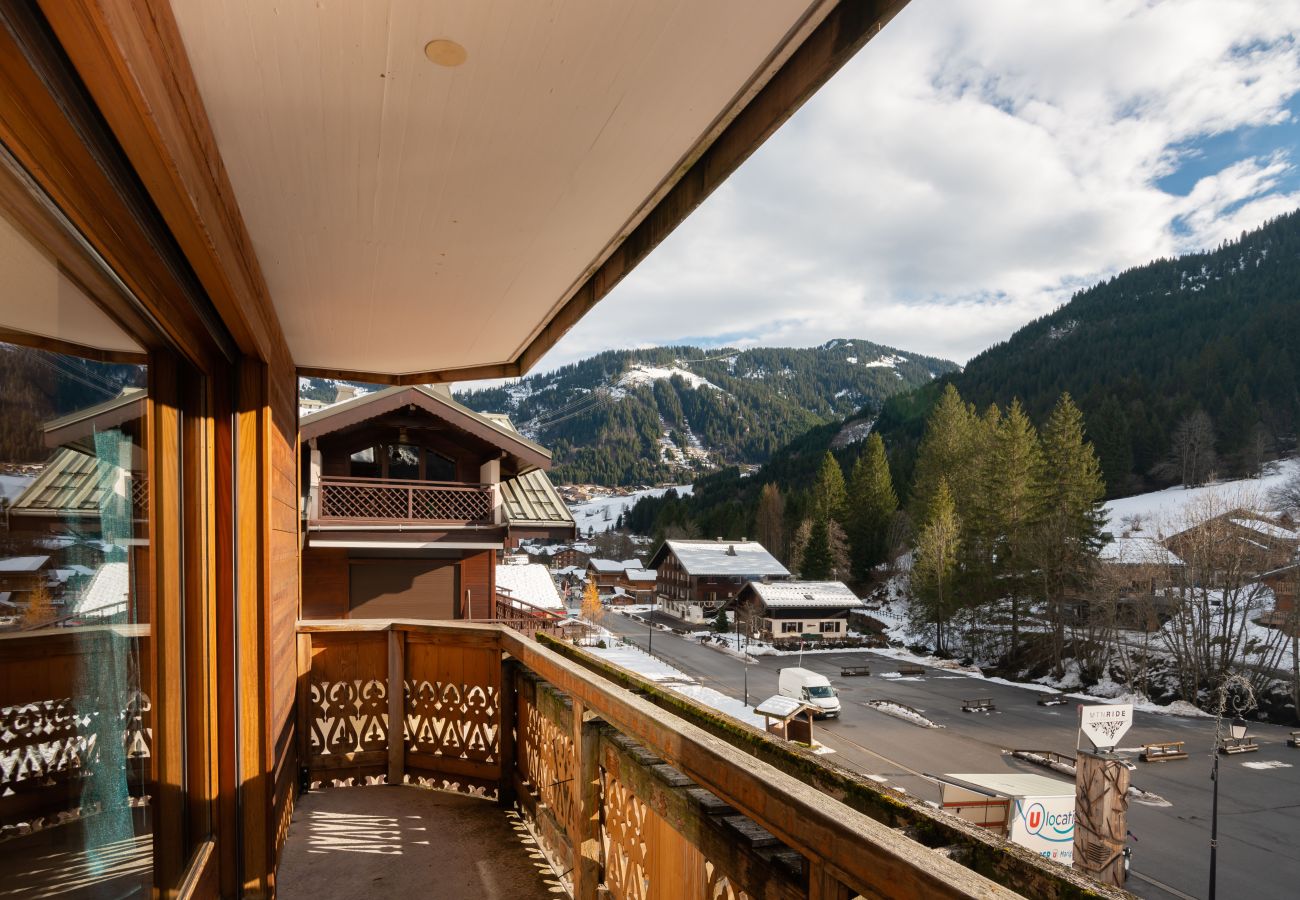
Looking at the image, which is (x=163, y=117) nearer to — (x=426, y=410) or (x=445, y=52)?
(x=445, y=52)

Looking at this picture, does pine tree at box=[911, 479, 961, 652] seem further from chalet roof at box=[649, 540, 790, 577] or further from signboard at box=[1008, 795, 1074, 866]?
signboard at box=[1008, 795, 1074, 866]

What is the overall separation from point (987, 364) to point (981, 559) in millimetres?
62346

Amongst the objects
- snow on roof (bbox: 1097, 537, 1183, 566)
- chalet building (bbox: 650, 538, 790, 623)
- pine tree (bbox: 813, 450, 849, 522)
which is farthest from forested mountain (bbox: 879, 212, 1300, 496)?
snow on roof (bbox: 1097, 537, 1183, 566)

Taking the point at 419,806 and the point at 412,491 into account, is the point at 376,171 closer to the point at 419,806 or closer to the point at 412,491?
the point at 419,806

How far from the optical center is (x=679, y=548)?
5116 centimetres

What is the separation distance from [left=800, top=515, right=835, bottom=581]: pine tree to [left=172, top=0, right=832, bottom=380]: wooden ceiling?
4782cm

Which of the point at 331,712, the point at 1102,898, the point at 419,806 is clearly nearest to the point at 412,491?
the point at 331,712

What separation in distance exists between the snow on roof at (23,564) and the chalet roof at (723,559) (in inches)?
1892

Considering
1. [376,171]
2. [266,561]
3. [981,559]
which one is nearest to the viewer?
[376,171]

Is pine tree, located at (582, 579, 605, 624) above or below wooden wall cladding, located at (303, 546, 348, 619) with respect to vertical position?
below

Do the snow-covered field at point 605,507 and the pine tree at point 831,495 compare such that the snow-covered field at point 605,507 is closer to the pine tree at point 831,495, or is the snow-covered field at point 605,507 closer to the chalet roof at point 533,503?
the pine tree at point 831,495

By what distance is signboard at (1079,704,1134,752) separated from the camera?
12.0 metres

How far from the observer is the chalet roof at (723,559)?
161 feet

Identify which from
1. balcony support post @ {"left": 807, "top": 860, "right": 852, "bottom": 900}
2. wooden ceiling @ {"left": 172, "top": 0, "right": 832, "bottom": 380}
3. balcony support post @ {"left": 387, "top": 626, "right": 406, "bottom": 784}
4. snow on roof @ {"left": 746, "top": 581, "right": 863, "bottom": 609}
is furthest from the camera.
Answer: snow on roof @ {"left": 746, "top": 581, "right": 863, "bottom": 609}
